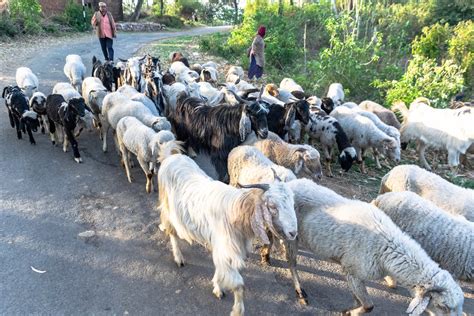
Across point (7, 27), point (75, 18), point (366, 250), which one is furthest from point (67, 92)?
point (75, 18)

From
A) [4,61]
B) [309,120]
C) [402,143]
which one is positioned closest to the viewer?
[309,120]

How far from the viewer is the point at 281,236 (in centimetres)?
344

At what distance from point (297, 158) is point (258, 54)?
854 cm

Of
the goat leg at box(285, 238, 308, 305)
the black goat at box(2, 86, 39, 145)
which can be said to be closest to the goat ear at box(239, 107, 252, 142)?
the goat leg at box(285, 238, 308, 305)

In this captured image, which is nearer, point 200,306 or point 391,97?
point 200,306

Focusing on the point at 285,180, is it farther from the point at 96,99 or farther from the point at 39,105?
the point at 39,105

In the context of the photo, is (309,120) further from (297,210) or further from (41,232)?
(41,232)

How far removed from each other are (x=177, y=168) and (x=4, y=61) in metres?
13.7

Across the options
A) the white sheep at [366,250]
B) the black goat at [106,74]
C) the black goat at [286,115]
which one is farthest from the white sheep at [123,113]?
the white sheep at [366,250]

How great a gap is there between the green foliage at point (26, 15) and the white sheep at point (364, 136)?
780 inches

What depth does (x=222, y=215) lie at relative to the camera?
3.86 metres

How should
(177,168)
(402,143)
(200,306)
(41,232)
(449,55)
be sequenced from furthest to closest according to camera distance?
(449,55) < (402,143) < (41,232) < (177,168) < (200,306)

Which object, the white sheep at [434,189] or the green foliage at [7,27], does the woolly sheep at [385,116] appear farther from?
the green foliage at [7,27]

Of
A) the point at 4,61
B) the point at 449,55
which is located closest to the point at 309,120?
the point at 449,55
